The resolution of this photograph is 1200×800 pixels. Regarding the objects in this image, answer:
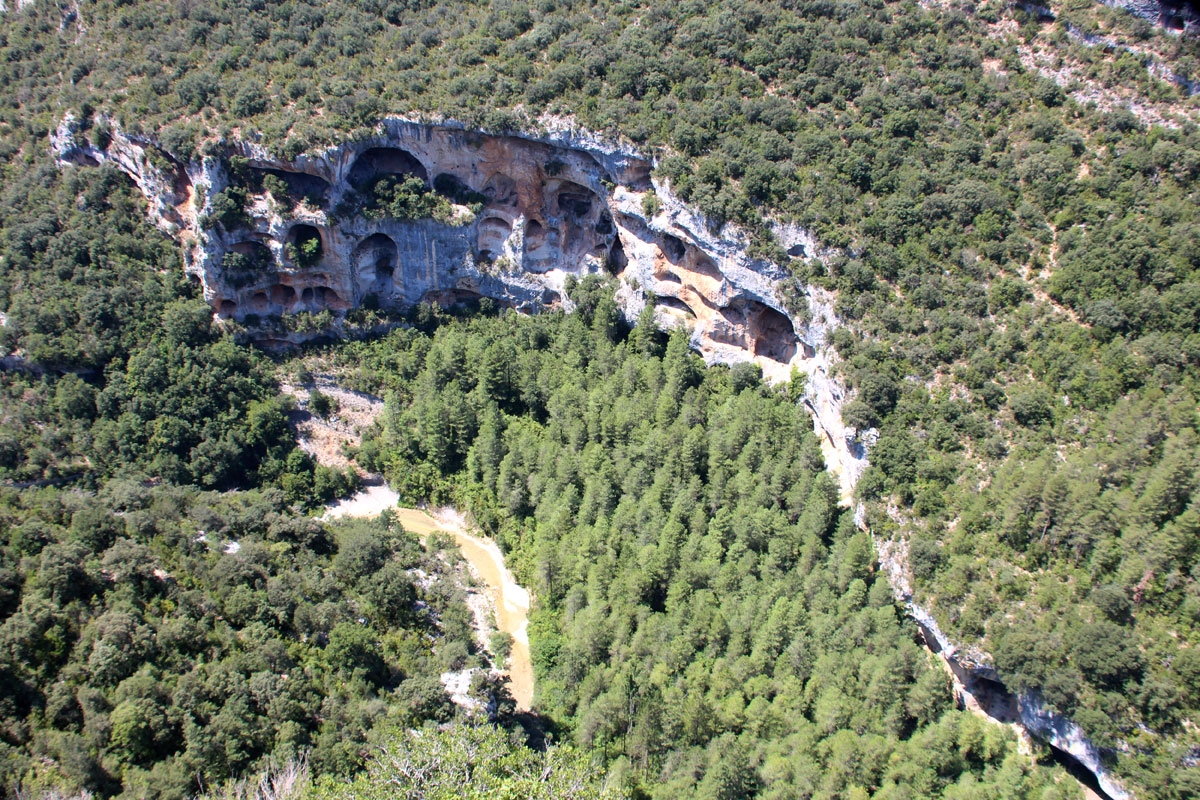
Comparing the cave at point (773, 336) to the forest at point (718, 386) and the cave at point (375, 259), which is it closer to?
the forest at point (718, 386)

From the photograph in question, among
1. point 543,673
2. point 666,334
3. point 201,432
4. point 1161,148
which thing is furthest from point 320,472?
point 1161,148

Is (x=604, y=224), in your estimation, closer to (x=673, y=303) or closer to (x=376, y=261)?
(x=673, y=303)

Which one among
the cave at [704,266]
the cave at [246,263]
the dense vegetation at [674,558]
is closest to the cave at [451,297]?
the dense vegetation at [674,558]

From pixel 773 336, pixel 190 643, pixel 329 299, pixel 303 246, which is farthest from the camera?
pixel 329 299

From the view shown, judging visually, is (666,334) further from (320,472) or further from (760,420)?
(320,472)

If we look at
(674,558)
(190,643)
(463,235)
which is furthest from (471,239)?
(190,643)

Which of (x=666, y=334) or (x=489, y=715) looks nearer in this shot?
(x=489, y=715)
